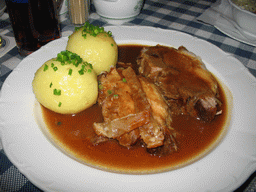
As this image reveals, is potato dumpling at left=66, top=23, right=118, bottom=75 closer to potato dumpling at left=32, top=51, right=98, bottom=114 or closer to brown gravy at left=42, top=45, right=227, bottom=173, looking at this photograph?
potato dumpling at left=32, top=51, right=98, bottom=114

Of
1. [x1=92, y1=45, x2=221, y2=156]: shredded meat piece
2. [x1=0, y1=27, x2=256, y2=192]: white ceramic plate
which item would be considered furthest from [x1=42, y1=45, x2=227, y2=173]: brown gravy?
[x1=0, y1=27, x2=256, y2=192]: white ceramic plate

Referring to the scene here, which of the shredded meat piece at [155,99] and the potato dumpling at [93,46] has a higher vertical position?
the potato dumpling at [93,46]

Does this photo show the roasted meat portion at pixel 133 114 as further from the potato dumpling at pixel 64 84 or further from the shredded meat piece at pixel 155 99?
the potato dumpling at pixel 64 84

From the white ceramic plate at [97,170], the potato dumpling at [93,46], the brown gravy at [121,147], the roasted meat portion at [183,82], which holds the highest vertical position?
the potato dumpling at [93,46]

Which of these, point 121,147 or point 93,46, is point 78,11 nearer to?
point 93,46

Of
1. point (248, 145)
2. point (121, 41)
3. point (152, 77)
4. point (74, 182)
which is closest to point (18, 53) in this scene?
point (121, 41)

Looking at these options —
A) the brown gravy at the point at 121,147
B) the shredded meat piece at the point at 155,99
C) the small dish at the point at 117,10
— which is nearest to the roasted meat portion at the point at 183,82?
the shredded meat piece at the point at 155,99

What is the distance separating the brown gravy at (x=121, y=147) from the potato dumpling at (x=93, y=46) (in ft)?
2.01

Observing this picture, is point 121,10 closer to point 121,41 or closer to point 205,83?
point 121,41

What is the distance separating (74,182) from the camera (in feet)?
5.94

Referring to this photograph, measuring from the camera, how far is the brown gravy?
2.14 m

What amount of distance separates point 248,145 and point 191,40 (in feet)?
6.58

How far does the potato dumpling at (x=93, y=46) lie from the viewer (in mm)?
2779

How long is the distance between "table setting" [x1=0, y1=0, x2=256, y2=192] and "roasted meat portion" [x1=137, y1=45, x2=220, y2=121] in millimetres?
364
